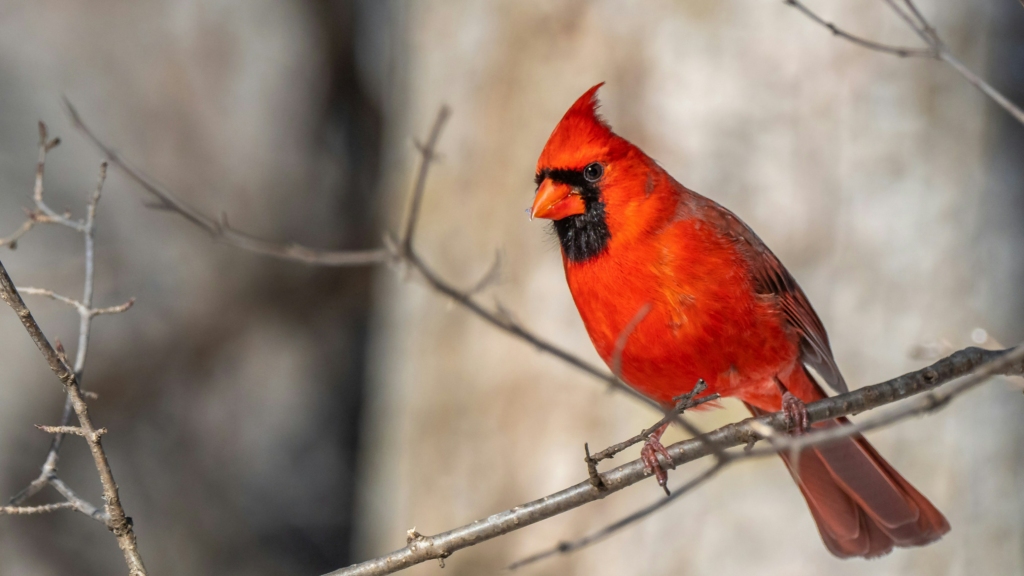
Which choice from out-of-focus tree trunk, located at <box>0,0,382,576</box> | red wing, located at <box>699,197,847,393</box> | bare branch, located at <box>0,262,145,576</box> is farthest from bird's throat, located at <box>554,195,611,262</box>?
out-of-focus tree trunk, located at <box>0,0,382,576</box>

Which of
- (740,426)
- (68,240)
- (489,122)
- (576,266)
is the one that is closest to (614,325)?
→ (576,266)

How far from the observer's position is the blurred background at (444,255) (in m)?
2.66

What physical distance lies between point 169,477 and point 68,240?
3.28ft

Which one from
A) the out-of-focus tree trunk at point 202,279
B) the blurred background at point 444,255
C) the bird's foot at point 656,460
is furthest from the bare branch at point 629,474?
the out-of-focus tree trunk at point 202,279

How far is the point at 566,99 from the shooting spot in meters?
3.18

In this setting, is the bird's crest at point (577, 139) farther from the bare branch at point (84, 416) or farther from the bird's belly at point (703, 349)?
the bare branch at point (84, 416)

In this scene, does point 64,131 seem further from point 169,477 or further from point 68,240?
point 169,477

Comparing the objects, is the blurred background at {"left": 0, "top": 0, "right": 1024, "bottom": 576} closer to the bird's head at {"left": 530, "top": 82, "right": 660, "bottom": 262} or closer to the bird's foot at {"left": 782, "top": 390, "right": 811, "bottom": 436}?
the bird's head at {"left": 530, "top": 82, "right": 660, "bottom": 262}

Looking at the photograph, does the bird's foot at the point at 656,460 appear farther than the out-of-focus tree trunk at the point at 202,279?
No

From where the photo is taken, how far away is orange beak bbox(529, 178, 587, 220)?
148cm

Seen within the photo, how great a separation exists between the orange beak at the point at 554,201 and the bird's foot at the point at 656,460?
16.7 inches

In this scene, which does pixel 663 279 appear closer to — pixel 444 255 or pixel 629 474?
pixel 629 474

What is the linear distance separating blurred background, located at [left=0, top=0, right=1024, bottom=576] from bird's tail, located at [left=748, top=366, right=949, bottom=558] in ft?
2.55

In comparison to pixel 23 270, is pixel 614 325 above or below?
below
